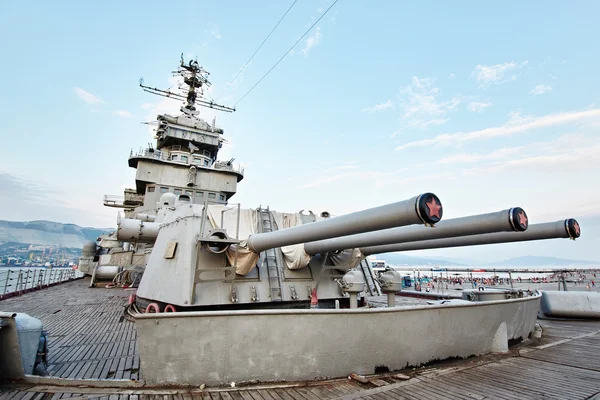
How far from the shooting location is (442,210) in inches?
89.9

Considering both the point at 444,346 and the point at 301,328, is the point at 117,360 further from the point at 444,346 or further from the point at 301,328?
the point at 444,346

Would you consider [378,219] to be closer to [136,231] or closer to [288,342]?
[288,342]

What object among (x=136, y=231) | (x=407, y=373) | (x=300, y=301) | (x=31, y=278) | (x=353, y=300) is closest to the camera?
(x=407, y=373)

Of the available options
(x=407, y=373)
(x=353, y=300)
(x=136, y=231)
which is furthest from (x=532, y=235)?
(x=136, y=231)

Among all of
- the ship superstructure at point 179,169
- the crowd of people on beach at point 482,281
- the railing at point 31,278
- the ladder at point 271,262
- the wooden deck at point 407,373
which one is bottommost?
the crowd of people on beach at point 482,281

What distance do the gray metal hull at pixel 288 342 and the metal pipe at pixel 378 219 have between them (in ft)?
2.75

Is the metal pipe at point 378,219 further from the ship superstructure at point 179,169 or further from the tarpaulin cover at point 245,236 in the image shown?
the ship superstructure at point 179,169

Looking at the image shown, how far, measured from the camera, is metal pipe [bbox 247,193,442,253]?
7.34ft

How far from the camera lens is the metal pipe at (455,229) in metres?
2.59

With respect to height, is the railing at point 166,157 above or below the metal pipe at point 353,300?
above

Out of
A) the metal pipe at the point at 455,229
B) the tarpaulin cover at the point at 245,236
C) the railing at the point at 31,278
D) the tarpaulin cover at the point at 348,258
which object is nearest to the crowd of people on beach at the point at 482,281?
the tarpaulin cover at the point at 348,258

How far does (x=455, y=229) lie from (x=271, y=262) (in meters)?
3.80

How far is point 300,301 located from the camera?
5945mm

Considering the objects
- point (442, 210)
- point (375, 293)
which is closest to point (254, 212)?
point (375, 293)
